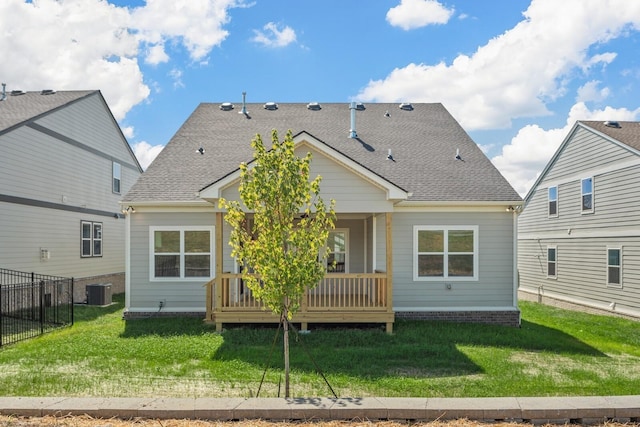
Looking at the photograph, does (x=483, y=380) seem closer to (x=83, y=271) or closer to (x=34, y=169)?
(x=34, y=169)

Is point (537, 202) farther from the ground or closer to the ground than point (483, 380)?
farther from the ground

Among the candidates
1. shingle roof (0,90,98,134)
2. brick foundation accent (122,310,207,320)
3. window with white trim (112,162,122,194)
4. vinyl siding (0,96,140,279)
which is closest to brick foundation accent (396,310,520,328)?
brick foundation accent (122,310,207,320)

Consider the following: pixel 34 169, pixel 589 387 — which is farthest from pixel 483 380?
pixel 34 169

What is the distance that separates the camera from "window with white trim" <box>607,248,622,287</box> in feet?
53.8

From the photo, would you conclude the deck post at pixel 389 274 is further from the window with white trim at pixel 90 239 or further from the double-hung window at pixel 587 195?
the window with white trim at pixel 90 239

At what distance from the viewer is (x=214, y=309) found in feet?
39.6

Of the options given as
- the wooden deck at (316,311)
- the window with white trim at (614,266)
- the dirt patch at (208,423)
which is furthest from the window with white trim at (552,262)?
the dirt patch at (208,423)

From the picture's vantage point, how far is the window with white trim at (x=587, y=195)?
59.1 feet

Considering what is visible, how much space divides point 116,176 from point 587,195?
20088 mm

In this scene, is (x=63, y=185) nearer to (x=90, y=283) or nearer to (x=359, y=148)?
(x=90, y=283)

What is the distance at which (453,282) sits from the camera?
1354 centimetres

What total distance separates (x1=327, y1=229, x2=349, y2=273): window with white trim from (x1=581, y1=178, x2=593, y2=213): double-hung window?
9142 mm

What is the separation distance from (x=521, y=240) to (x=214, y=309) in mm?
16899

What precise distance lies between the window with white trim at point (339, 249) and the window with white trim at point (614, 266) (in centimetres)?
883
